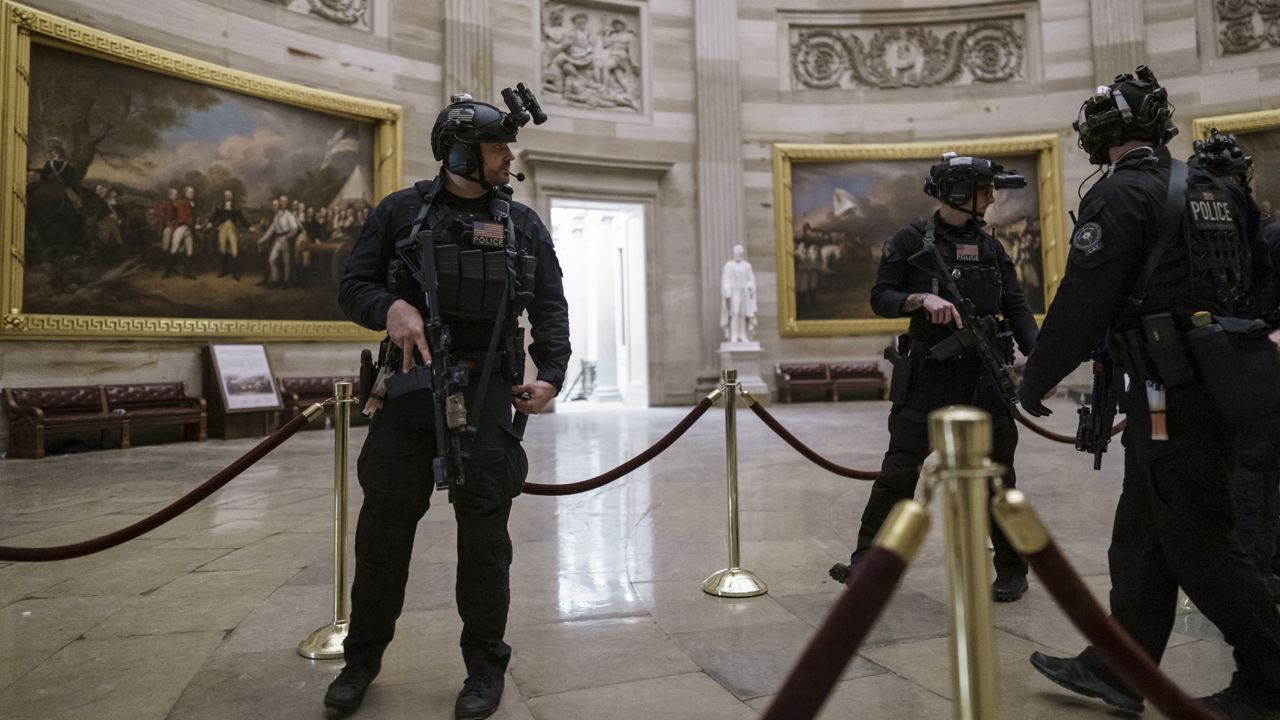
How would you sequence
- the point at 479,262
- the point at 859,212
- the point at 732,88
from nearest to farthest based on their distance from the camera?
the point at 479,262, the point at 732,88, the point at 859,212

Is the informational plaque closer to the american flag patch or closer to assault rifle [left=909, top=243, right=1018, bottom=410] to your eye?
the american flag patch

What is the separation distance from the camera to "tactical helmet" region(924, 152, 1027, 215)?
3.53 metres

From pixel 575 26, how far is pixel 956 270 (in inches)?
540

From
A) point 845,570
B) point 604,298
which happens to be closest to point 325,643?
point 845,570

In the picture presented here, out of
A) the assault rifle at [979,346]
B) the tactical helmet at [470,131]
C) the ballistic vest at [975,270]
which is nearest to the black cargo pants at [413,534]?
the tactical helmet at [470,131]

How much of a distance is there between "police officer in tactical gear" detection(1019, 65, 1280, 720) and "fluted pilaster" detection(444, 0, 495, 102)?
41.8 ft

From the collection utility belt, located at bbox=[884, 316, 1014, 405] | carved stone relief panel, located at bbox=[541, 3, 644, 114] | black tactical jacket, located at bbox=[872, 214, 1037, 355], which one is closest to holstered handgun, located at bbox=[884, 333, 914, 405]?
utility belt, located at bbox=[884, 316, 1014, 405]

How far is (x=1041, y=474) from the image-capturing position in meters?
6.29

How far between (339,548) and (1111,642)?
2.81 m

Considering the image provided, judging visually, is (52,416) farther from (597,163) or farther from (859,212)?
(859,212)

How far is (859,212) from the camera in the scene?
16047 mm

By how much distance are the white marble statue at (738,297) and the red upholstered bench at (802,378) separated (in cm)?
119

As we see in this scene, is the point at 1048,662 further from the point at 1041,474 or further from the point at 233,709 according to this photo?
the point at 1041,474

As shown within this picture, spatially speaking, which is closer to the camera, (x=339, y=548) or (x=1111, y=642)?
(x=1111, y=642)
